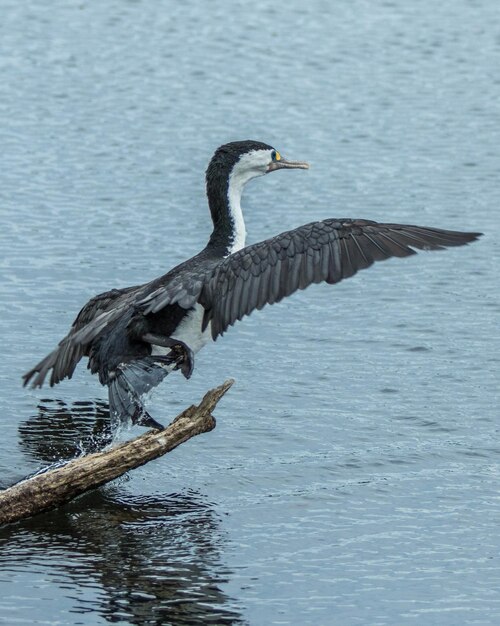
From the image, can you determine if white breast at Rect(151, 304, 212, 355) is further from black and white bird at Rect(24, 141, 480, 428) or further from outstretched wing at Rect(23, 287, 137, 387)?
outstretched wing at Rect(23, 287, 137, 387)

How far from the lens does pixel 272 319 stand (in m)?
12.4

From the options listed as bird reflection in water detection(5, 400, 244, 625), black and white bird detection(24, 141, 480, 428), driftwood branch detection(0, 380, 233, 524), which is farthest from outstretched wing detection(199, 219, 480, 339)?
bird reflection in water detection(5, 400, 244, 625)

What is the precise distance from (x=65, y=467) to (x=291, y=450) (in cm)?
187

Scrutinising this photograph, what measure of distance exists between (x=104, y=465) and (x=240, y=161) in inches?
90.8

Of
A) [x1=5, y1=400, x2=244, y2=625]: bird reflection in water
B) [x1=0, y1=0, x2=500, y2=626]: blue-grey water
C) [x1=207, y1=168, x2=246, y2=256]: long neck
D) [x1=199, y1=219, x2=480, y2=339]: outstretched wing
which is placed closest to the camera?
[x1=5, y1=400, x2=244, y2=625]: bird reflection in water

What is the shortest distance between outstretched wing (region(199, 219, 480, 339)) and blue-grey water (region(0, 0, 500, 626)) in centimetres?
134

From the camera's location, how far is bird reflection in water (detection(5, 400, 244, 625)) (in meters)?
7.72

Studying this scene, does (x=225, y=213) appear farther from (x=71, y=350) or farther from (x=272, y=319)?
(x=272, y=319)

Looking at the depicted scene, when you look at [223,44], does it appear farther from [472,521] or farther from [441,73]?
[472,521]

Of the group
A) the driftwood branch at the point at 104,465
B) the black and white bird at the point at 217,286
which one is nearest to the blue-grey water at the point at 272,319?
the driftwood branch at the point at 104,465

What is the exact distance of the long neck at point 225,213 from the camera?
9523 mm

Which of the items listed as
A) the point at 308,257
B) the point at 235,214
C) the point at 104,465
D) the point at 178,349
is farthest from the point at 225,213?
the point at 104,465

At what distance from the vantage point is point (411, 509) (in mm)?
8984

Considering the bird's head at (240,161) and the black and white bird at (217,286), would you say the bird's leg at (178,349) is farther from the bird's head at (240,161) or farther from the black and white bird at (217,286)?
the bird's head at (240,161)
